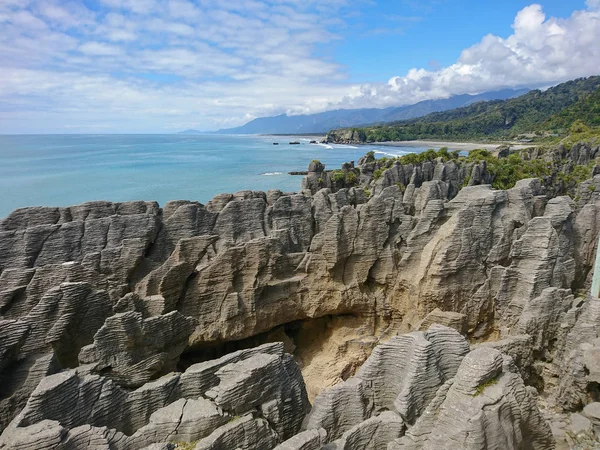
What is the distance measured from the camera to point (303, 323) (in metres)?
15.2

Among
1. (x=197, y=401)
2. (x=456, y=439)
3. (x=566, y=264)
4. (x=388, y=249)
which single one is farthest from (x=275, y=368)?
(x=566, y=264)

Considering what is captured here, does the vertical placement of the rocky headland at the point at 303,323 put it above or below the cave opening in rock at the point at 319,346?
above

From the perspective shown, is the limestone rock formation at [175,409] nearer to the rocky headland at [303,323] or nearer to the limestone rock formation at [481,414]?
the rocky headland at [303,323]

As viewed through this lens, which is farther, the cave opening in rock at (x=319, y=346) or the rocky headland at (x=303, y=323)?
the cave opening in rock at (x=319, y=346)

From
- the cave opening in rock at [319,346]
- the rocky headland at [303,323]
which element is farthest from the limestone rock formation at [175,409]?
the cave opening in rock at [319,346]

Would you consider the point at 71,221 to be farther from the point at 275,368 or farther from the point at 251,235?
the point at 275,368

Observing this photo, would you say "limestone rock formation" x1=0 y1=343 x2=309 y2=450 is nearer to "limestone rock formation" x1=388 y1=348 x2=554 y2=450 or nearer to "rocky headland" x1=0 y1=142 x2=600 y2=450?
"rocky headland" x1=0 y1=142 x2=600 y2=450

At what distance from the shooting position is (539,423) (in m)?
7.88

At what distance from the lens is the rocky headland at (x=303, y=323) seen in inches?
283

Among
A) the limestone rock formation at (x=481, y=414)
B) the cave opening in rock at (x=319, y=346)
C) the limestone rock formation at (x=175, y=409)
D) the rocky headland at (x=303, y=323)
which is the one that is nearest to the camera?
the limestone rock formation at (x=175, y=409)

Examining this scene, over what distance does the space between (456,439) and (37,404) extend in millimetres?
6940

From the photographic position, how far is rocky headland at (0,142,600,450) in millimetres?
7176

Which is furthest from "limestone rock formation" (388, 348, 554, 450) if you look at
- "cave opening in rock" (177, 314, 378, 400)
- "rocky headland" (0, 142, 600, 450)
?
"cave opening in rock" (177, 314, 378, 400)

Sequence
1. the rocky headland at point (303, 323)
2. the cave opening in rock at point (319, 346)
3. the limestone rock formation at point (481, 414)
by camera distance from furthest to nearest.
A: 1. the cave opening in rock at point (319, 346)
2. the rocky headland at point (303, 323)
3. the limestone rock formation at point (481, 414)
